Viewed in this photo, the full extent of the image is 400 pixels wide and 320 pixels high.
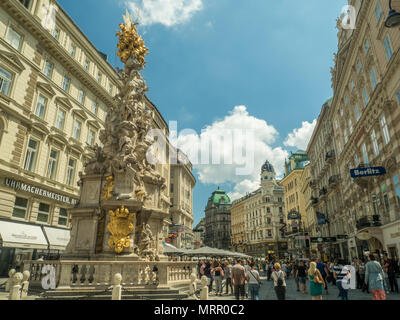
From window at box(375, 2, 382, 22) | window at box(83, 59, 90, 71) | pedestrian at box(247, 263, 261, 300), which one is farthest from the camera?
window at box(83, 59, 90, 71)

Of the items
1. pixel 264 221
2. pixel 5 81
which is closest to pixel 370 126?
pixel 5 81

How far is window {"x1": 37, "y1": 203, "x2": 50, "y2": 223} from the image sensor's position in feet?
77.2

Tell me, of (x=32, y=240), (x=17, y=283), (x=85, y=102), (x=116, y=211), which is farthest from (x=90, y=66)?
(x=17, y=283)

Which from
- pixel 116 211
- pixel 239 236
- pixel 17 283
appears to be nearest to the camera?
pixel 17 283

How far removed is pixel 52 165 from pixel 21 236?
7.90 metres

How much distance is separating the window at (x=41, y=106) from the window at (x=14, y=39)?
445 cm

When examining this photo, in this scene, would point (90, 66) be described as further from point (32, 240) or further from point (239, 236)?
point (239, 236)

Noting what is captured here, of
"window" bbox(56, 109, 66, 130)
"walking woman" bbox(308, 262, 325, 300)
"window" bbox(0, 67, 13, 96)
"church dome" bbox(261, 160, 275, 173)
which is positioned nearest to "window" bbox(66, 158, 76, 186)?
"window" bbox(56, 109, 66, 130)

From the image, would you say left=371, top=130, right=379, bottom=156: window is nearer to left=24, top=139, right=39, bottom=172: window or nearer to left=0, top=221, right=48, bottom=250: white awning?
left=0, top=221, right=48, bottom=250: white awning

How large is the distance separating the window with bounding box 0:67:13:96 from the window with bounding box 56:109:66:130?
228 inches

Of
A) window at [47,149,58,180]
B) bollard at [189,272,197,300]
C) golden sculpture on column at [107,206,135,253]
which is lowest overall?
bollard at [189,272,197,300]

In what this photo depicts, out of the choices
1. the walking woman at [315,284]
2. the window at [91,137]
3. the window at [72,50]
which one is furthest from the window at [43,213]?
the walking woman at [315,284]
